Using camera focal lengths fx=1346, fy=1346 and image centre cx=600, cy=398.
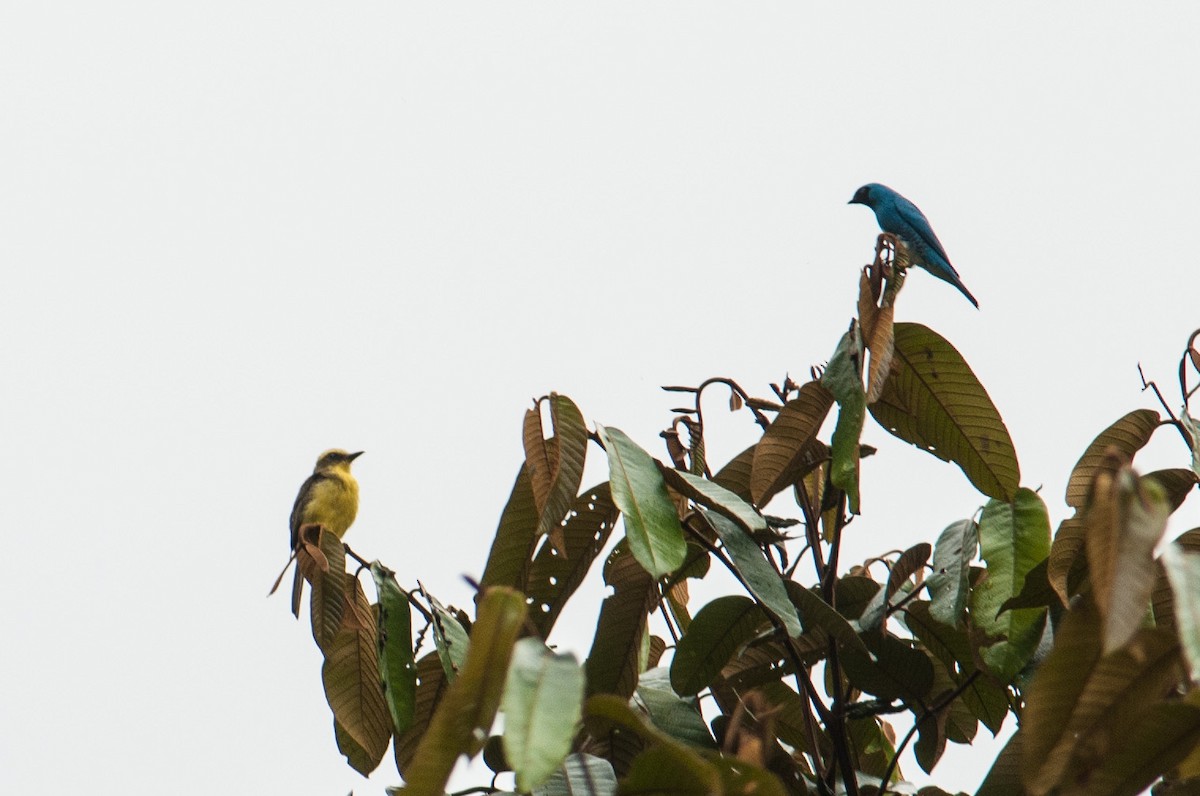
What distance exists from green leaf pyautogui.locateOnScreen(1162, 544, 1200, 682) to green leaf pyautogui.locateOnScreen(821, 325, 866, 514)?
103cm

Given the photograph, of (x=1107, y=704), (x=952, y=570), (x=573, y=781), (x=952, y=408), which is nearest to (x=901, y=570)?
(x=952, y=570)

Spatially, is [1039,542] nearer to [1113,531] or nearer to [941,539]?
[941,539]

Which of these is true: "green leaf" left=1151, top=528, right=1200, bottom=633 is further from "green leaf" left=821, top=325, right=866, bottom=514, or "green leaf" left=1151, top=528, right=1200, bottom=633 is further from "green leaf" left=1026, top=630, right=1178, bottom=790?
"green leaf" left=1026, top=630, right=1178, bottom=790

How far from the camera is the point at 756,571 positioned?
234 centimetres

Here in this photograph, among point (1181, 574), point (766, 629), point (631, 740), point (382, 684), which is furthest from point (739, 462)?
point (1181, 574)

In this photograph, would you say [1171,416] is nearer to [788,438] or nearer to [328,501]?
[788,438]

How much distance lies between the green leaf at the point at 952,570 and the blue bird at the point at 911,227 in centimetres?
279

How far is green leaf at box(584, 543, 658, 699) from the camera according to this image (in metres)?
2.53

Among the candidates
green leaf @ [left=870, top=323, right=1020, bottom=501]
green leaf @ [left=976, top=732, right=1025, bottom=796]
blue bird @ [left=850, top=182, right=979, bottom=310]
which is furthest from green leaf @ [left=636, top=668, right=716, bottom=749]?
blue bird @ [left=850, top=182, right=979, bottom=310]

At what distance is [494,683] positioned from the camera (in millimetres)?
1277

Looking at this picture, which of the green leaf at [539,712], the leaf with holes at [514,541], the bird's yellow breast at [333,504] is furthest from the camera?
the bird's yellow breast at [333,504]

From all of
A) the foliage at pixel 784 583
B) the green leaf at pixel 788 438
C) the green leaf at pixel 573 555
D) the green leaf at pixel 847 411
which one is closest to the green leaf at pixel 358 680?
the foliage at pixel 784 583

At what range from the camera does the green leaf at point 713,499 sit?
225cm

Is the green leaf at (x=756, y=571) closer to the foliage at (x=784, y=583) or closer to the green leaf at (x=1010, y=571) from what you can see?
the foliage at (x=784, y=583)
